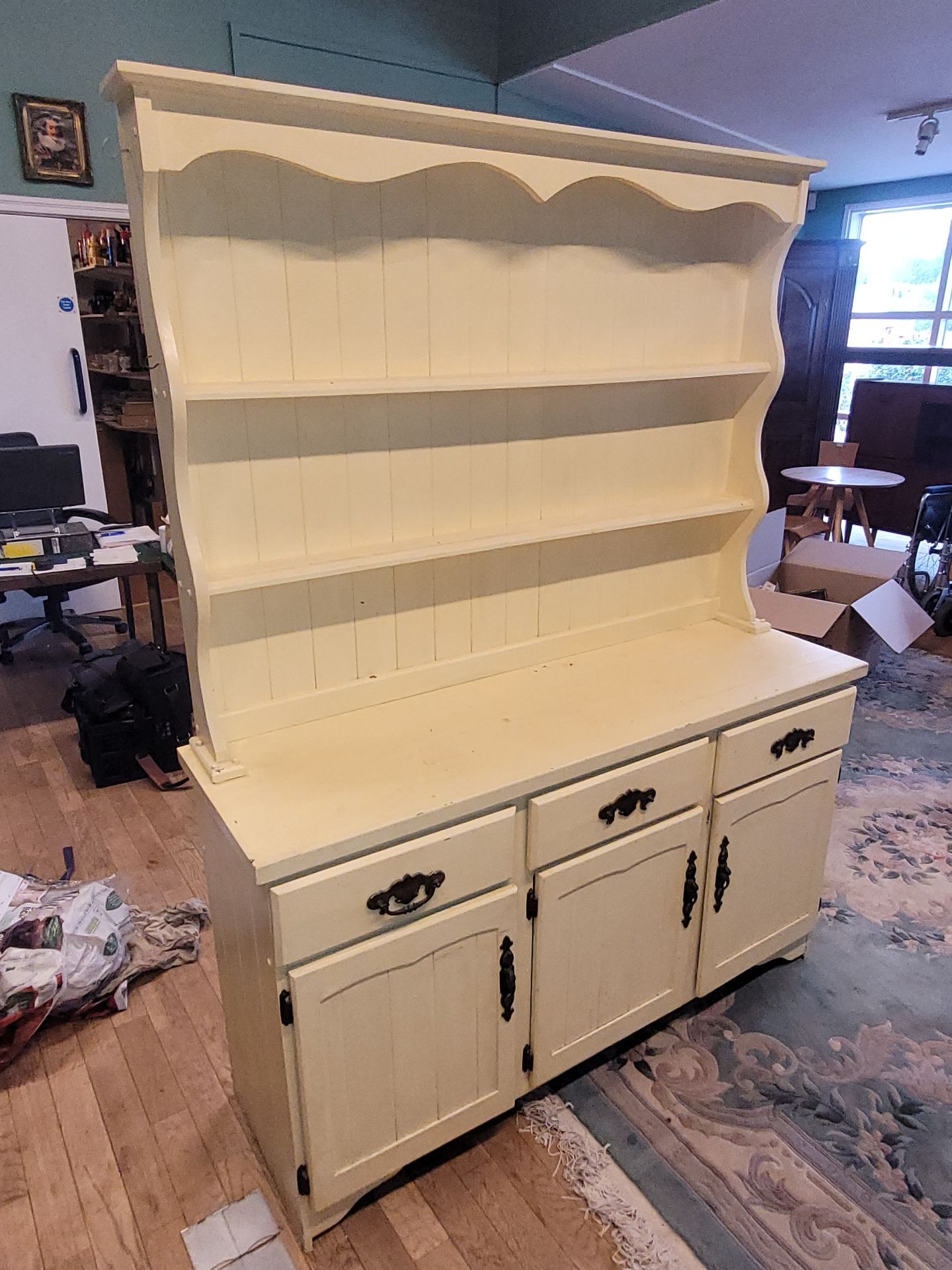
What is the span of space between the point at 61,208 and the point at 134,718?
246 cm

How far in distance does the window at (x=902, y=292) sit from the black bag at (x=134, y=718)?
6.08 metres

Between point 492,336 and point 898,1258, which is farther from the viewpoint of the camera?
point 492,336

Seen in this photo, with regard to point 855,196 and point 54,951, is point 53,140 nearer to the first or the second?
point 54,951

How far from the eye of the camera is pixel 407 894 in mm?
1460

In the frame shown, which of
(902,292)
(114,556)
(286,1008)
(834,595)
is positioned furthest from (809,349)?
(286,1008)

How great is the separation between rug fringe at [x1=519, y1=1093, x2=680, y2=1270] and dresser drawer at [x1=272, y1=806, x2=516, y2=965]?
64 cm

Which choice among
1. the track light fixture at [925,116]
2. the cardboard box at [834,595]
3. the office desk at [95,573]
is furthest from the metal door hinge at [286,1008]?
the track light fixture at [925,116]

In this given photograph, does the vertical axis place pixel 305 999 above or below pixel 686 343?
below

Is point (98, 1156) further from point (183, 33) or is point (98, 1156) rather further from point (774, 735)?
point (183, 33)

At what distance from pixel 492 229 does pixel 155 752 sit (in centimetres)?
234

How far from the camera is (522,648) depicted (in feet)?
6.63

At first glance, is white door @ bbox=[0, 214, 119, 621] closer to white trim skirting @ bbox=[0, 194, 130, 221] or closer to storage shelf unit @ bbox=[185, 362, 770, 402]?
white trim skirting @ bbox=[0, 194, 130, 221]

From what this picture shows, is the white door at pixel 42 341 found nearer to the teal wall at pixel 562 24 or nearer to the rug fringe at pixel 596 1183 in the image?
the teal wall at pixel 562 24

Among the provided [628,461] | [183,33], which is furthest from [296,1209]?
[183,33]
